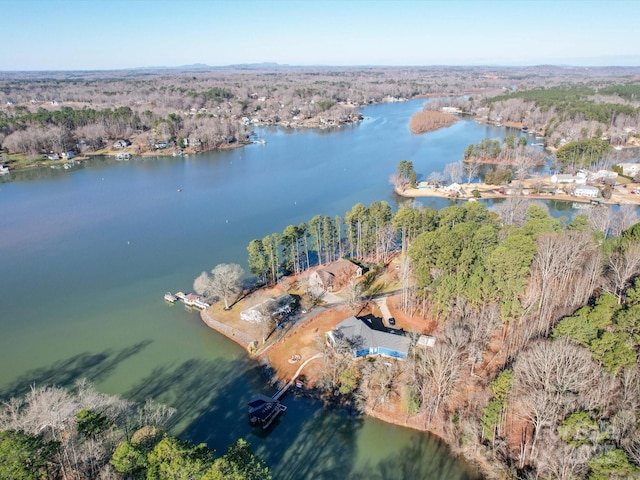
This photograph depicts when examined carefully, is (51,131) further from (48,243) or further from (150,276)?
(150,276)

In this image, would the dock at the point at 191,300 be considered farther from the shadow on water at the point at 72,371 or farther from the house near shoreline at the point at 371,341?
the house near shoreline at the point at 371,341

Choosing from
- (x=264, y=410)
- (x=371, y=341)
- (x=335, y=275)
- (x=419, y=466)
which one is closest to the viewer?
(x=419, y=466)

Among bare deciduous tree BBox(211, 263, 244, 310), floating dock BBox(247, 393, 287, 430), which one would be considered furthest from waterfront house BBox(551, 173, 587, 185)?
floating dock BBox(247, 393, 287, 430)

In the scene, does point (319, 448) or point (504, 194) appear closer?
point (319, 448)

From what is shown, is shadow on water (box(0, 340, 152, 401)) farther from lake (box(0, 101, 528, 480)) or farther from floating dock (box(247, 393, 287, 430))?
floating dock (box(247, 393, 287, 430))

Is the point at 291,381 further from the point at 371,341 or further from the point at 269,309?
the point at 269,309

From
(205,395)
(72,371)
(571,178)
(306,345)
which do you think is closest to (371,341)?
(306,345)

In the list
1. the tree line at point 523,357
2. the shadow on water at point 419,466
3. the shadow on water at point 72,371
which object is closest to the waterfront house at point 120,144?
the shadow on water at point 72,371
